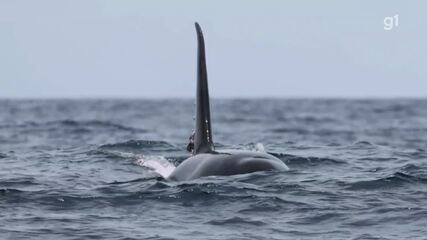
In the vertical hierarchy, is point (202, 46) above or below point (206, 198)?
above

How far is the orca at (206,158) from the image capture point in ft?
47.0

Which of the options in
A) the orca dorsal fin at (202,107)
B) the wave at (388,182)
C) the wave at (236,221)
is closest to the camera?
the wave at (236,221)

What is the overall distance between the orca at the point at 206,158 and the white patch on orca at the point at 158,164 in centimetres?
128

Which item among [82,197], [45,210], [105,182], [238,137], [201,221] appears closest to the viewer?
[201,221]

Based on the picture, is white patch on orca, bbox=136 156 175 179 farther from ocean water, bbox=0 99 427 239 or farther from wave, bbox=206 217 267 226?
wave, bbox=206 217 267 226

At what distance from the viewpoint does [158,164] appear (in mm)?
18828

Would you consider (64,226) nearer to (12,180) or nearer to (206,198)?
(206,198)

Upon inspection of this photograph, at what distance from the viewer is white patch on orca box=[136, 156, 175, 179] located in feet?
56.9

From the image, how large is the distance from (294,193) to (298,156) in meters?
6.49

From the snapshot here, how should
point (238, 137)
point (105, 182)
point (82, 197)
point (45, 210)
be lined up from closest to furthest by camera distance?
point (45, 210) < point (82, 197) < point (105, 182) < point (238, 137)

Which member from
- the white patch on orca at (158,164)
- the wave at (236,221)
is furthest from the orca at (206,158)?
the wave at (236,221)

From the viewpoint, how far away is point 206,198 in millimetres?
12820

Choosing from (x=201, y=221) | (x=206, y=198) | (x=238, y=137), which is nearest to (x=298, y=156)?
(x=206, y=198)

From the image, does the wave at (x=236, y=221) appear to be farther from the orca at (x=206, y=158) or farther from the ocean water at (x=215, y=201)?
the orca at (x=206, y=158)
